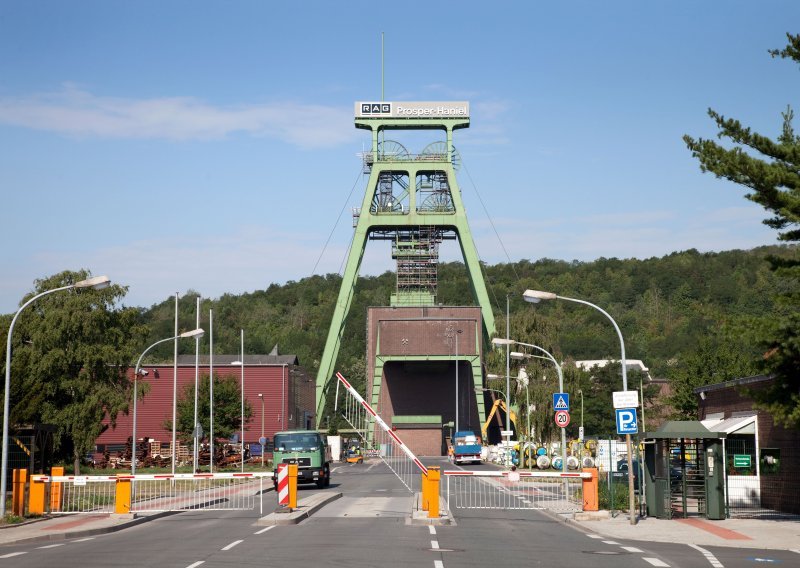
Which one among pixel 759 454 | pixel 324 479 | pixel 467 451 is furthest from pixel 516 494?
pixel 467 451

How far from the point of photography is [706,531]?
74.2ft

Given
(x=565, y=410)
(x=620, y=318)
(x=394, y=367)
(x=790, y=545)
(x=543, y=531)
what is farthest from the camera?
(x=620, y=318)

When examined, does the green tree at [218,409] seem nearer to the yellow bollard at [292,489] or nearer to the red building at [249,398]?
the red building at [249,398]

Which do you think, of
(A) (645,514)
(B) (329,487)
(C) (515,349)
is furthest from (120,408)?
(A) (645,514)

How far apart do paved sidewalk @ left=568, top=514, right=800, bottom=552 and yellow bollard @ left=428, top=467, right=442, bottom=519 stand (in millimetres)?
3507

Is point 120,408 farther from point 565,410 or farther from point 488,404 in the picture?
point 488,404

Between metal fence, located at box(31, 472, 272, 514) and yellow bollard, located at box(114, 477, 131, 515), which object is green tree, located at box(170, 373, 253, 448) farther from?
yellow bollard, located at box(114, 477, 131, 515)

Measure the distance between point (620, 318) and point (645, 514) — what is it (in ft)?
471

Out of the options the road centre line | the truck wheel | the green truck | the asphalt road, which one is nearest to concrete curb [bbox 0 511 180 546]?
the asphalt road

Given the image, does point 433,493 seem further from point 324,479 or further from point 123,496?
point 324,479

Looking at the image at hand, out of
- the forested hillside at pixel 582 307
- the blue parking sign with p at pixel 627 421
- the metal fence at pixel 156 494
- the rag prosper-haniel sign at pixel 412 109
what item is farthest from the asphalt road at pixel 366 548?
the forested hillside at pixel 582 307

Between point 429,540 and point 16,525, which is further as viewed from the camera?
point 16,525

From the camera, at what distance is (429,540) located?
783 inches

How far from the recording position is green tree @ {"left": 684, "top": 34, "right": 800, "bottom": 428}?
2011 centimetres
